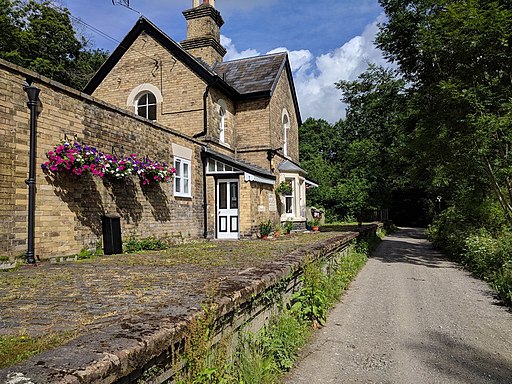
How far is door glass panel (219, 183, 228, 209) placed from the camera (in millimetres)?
13930

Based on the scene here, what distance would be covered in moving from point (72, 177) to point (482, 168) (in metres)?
11.4

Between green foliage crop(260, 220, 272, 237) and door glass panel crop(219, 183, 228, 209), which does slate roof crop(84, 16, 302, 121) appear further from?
green foliage crop(260, 220, 272, 237)

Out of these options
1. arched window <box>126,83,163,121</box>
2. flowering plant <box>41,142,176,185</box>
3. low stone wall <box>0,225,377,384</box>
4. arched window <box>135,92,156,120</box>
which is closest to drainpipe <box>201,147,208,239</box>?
flowering plant <box>41,142,176,185</box>

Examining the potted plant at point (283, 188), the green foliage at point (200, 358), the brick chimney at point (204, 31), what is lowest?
the green foliage at point (200, 358)

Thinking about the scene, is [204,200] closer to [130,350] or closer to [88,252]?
Result: [88,252]

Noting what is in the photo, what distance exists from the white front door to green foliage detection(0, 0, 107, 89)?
19723 millimetres

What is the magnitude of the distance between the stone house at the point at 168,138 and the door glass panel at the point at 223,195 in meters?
0.04

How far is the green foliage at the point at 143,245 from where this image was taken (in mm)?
9005

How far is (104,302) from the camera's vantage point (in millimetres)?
3473

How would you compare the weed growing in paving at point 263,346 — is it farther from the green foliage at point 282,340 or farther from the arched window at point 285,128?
the arched window at point 285,128

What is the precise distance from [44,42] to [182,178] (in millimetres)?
25067

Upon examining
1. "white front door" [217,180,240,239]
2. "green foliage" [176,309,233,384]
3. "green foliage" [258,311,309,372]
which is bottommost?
"green foliage" [258,311,309,372]

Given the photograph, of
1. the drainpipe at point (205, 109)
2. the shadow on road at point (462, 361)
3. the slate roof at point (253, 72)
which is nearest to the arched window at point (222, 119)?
the drainpipe at point (205, 109)

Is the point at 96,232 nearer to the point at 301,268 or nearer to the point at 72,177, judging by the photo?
the point at 72,177
